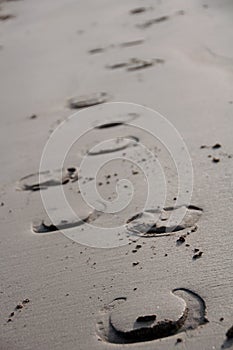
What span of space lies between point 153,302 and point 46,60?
9.25 feet

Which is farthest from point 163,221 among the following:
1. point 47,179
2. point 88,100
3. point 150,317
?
point 88,100

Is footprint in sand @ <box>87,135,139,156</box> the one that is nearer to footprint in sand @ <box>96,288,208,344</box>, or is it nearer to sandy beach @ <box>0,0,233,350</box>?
sandy beach @ <box>0,0,233,350</box>

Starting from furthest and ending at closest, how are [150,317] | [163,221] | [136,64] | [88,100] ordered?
[136,64] → [88,100] → [163,221] → [150,317]

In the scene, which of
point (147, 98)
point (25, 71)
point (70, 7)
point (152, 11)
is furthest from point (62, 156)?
point (70, 7)

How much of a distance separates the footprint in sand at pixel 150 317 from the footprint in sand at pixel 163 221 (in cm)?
32

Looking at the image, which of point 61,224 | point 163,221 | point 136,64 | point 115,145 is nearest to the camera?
point 163,221

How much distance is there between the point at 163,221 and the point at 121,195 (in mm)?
247

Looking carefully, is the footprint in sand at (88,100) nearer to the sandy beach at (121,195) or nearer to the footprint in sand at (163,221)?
the sandy beach at (121,195)

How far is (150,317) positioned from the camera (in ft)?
4.66

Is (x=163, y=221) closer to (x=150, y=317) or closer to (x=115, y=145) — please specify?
(x=150, y=317)

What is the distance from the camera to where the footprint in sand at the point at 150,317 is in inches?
54.4

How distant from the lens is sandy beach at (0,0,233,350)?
1440mm

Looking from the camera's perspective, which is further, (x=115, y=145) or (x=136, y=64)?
(x=136, y=64)

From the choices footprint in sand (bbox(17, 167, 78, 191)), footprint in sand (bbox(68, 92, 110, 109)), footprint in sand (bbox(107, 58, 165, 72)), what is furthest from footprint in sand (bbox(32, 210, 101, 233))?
footprint in sand (bbox(107, 58, 165, 72))
